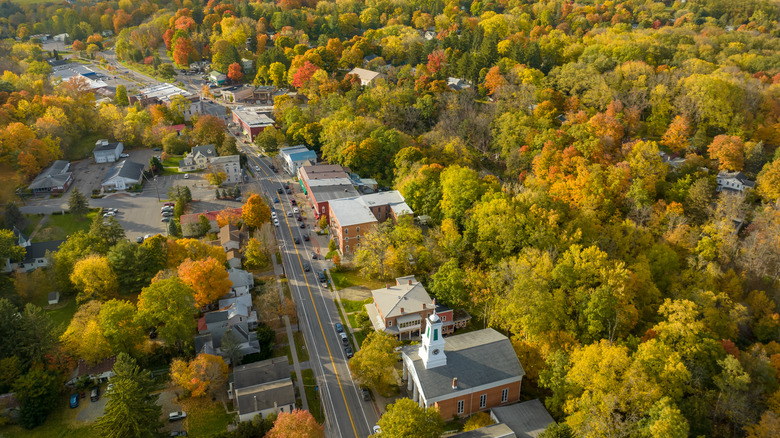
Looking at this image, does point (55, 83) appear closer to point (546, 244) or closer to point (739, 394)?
point (546, 244)

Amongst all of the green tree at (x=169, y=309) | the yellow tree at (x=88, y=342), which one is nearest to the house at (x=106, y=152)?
the yellow tree at (x=88, y=342)

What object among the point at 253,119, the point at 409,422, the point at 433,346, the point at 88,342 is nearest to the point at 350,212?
the point at 433,346

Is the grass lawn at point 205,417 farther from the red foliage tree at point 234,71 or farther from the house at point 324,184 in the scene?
the red foliage tree at point 234,71

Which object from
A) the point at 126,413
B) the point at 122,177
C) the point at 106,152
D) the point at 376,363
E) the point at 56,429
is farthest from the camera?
the point at 106,152

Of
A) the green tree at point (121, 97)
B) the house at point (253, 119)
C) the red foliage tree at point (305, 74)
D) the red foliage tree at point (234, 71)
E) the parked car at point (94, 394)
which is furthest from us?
the red foliage tree at point (234, 71)

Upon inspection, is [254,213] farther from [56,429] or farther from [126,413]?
[126,413]
